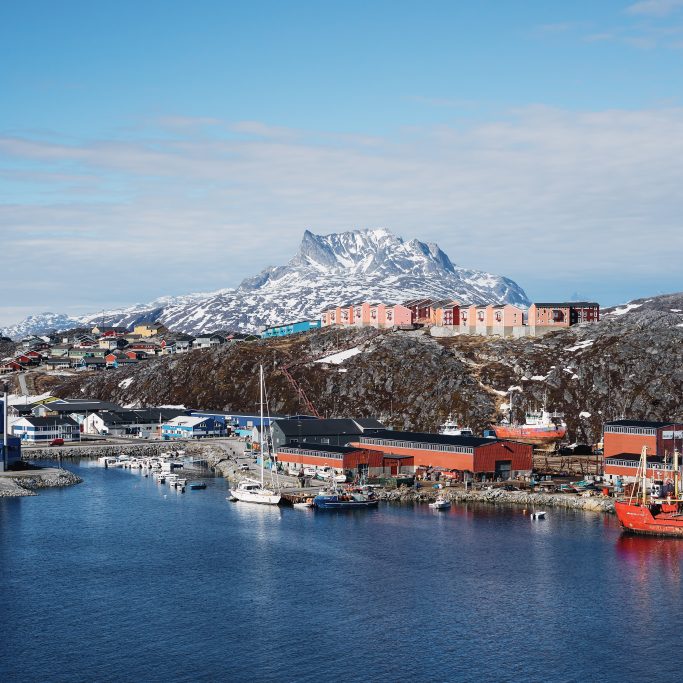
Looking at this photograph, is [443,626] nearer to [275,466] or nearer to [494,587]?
[494,587]

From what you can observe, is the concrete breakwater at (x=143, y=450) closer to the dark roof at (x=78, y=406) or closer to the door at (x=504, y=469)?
the dark roof at (x=78, y=406)

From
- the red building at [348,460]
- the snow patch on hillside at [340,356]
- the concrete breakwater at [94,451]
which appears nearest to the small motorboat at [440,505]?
the red building at [348,460]

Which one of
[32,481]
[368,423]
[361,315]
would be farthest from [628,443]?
[361,315]

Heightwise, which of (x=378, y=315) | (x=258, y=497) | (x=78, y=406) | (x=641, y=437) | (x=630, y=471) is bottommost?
(x=258, y=497)

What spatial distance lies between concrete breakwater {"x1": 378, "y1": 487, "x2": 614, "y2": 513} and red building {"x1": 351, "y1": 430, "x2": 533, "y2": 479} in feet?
14.8

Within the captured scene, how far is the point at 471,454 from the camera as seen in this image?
294 feet

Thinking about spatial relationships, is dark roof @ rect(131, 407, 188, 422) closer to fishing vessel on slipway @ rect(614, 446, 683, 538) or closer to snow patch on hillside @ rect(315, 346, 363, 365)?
snow patch on hillside @ rect(315, 346, 363, 365)

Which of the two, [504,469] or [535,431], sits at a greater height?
[535,431]

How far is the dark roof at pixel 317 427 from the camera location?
10319 cm

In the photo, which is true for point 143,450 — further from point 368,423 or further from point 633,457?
point 633,457

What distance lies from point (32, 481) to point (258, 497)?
2397 centimetres

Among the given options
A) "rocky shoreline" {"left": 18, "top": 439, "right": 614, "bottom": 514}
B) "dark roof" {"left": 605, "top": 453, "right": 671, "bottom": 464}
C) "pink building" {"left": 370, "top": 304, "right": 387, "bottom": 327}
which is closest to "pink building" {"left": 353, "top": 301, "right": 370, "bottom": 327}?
"pink building" {"left": 370, "top": 304, "right": 387, "bottom": 327}

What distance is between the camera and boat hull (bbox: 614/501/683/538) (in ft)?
230

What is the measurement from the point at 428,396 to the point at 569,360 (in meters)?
19.6
